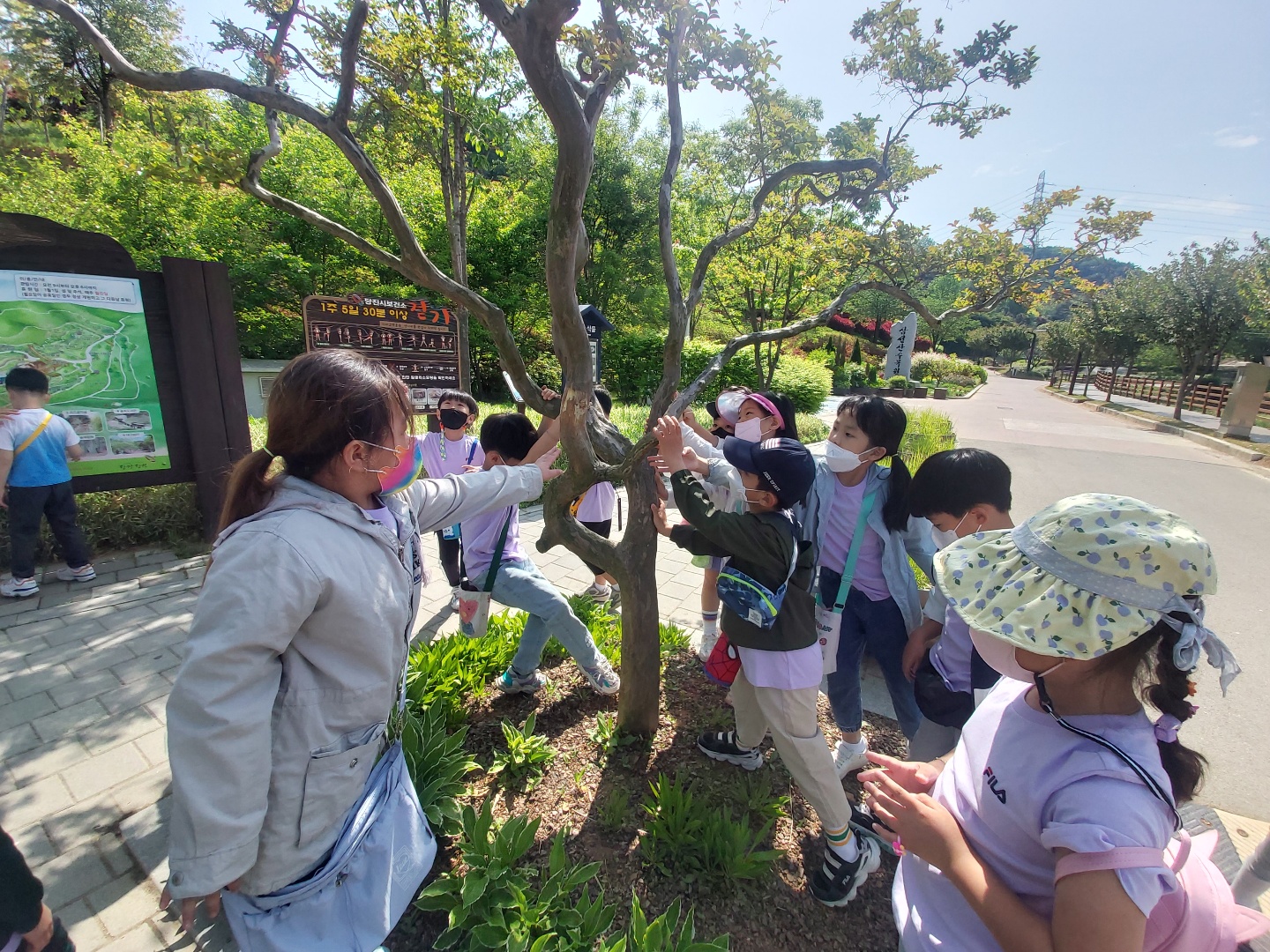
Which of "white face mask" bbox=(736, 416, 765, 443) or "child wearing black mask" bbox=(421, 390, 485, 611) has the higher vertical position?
"white face mask" bbox=(736, 416, 765, 443)

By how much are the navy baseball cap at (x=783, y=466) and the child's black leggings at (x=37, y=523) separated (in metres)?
5.32

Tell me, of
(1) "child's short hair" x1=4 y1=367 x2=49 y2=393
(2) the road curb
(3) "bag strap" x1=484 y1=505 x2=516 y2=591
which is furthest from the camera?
(2) the road curb

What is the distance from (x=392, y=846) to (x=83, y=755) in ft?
7.65

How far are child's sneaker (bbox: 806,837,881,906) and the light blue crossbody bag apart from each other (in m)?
1.30

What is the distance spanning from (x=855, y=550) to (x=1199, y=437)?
1891 cm

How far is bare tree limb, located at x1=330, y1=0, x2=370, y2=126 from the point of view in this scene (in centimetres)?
236

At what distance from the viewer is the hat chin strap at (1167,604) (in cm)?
86

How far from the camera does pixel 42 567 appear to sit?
180 inches

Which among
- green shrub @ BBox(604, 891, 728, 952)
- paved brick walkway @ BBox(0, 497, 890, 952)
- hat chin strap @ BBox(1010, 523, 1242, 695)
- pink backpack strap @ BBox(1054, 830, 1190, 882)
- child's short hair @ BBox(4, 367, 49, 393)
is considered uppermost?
hat chin strap @ BBox(1010, 523, 1242, 695)

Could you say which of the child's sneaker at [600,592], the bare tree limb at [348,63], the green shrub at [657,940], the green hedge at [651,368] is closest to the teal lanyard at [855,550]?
the green shrub at [657,940]

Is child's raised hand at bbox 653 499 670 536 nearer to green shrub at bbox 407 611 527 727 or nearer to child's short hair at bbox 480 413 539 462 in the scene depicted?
child's short hair at bbox 480 413 539 462

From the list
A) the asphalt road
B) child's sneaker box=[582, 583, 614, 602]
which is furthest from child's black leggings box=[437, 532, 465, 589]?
the asphalt road

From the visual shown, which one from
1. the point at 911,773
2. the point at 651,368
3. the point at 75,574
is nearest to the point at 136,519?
the point at 75,574

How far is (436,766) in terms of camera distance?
2148 millimetres
